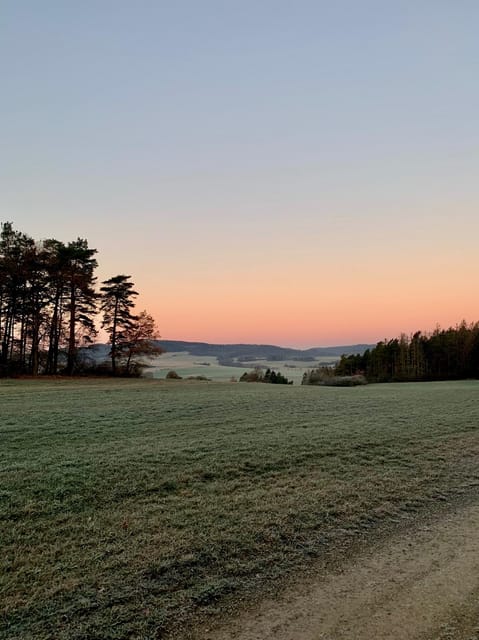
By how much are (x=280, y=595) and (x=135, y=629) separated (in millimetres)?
1243

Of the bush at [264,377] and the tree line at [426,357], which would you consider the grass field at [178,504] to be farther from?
the tree line at [426,357]

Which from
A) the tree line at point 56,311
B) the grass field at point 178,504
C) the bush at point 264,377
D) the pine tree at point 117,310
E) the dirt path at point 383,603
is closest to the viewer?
the dirt path at point 383,603

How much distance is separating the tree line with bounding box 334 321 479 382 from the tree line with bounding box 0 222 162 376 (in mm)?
35348

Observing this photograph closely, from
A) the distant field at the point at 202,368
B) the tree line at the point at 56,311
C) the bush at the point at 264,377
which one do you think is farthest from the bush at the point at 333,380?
the tree line at the point at 56,311

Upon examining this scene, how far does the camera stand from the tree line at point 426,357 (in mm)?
50309

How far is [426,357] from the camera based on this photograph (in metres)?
53.7

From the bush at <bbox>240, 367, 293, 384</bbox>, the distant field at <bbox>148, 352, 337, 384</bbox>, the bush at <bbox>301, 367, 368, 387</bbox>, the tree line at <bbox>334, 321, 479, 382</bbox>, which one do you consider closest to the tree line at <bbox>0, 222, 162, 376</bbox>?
the distant field at <bbox>148, 352, 337, 384</bbox>

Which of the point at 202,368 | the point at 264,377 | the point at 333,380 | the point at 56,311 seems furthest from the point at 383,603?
the point at 202,368

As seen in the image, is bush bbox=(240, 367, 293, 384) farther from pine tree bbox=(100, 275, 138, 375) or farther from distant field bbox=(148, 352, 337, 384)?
pine tree bbox=(100, 275, 138, 375)

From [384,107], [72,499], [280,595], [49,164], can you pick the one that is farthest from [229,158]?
[280,595]

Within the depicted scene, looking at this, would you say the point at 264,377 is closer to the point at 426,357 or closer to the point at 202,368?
the point at 202,368

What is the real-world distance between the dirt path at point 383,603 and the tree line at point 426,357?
52.3 m

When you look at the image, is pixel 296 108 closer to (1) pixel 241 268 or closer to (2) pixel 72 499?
(1) pixel 241 268

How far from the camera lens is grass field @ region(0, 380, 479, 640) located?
3.09m
